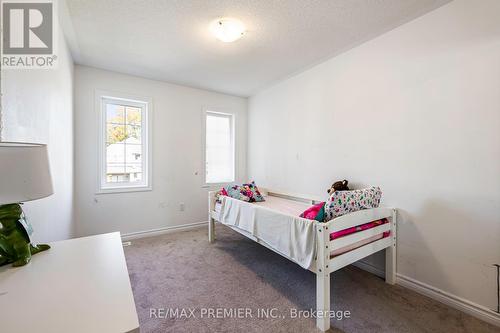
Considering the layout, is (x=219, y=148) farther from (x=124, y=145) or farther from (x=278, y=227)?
(x=278, y=227)

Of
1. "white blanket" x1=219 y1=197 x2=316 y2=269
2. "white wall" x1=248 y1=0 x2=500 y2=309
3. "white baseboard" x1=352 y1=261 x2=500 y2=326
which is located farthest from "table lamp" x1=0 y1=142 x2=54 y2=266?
"white baseboard" x1=352 y1=261 x2=500 y2=326

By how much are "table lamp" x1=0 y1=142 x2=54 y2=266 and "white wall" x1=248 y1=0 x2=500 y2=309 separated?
2.49m

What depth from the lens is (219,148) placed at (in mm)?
4074

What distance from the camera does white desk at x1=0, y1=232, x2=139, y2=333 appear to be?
0.62 metres

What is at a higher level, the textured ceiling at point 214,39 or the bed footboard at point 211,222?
the textured ceiling at point 214,39

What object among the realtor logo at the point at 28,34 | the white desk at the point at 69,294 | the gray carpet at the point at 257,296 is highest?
the realtor logo at the point at 28,34

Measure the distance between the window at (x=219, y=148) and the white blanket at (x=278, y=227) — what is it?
4.41 feet

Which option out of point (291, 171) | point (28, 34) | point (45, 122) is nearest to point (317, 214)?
point (291, 171)

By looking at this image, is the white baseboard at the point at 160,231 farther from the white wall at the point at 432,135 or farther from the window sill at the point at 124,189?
the white wall at the point at 432,135

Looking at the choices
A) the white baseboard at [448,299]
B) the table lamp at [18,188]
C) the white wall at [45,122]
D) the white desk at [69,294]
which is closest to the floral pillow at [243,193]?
the white baseboard at [448,299]

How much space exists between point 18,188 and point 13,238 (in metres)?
0.30

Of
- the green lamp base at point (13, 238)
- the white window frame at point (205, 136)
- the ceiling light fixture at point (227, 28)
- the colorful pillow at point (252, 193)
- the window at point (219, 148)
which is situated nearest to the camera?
the green lamp base at point (13, 238)

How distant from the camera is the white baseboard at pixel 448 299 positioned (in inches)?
60.5

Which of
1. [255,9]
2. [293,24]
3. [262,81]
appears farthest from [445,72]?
[262,81]
